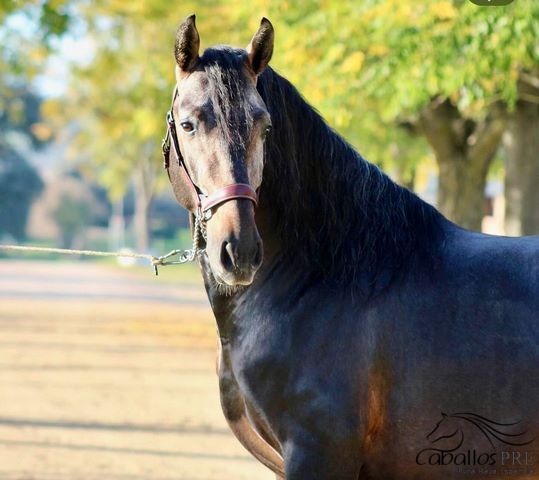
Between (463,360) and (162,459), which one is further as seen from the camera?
(162,459)

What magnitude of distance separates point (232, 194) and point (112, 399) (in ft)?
26.4

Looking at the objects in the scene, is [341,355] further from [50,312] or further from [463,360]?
[50,312]

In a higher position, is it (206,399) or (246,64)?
(246,64)

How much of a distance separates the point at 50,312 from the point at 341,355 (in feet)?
62.8

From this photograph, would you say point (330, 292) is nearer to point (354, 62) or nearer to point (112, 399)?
point (354, 62)

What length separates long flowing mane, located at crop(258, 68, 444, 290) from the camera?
3814 millimetres

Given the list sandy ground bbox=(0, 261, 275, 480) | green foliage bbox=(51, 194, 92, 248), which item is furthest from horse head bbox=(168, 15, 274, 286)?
green foliage bbox=(51, 194, 92, 248)

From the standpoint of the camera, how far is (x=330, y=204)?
3.87m

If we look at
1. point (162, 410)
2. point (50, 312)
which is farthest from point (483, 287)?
point (50, 312)

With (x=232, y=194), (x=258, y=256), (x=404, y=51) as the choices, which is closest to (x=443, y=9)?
(x=404, y=51)

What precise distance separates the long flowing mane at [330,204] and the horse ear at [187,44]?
0.29 metres

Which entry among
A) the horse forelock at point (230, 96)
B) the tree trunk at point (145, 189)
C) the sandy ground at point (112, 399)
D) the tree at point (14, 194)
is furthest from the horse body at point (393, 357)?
the tree at point (14, 194)

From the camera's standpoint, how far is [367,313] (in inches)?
144

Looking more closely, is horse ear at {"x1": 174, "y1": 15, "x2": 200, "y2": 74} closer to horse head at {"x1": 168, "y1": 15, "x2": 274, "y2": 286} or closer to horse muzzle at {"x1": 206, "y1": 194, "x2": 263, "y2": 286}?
horse head at {"x1": 168, "y1": 15, "x2": 274, "y2": 286}
